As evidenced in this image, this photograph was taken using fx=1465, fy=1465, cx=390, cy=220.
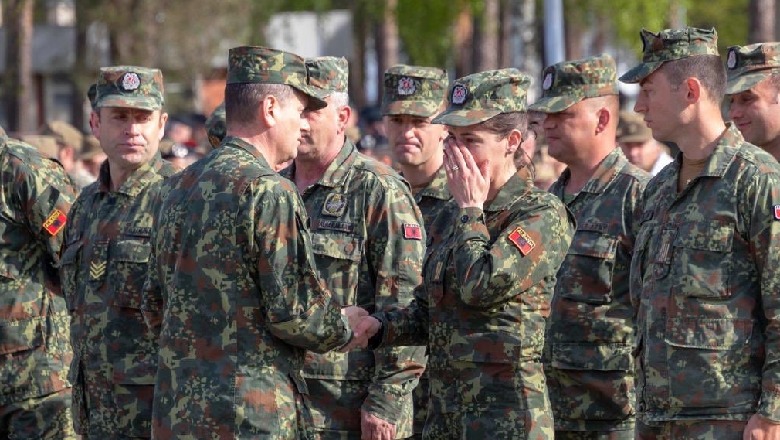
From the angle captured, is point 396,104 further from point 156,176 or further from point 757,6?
point 757,6

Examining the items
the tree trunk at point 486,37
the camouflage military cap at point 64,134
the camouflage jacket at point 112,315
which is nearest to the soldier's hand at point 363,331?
the camouflage jacket at point 112,315

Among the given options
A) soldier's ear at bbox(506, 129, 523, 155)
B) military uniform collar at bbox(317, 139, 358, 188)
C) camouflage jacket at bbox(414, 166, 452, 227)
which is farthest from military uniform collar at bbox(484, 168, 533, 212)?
camouflage jacket at bbox(414, 166, 452, 227)

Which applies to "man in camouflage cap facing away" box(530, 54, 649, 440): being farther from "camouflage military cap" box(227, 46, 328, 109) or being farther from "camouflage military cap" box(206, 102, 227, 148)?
"camouflage military cap" box(206, 102, 227, 148)

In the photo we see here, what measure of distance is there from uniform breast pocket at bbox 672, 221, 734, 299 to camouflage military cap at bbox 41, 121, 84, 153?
31.1 feet

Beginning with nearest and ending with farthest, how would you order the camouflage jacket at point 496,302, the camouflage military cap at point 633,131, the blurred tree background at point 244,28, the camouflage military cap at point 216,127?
the camouflage jacket at point 496,302 → the camouflage military cap at point 216,127 → the camouflage military cap at point 633,131 → the blurred tree background at point 244,28

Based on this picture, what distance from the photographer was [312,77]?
275 inches

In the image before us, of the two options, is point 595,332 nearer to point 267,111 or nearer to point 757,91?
point 757,91

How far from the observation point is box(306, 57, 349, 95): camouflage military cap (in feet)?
23.0

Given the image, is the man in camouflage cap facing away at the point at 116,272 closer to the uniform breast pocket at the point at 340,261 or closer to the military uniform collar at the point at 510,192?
the uniform breast pocket at the point at 340,261

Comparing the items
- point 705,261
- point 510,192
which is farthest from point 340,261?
point 705,261

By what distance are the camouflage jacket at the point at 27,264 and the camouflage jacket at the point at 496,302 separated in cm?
281

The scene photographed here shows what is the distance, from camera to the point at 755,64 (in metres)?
6.99

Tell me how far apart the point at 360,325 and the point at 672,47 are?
1694 millimetres

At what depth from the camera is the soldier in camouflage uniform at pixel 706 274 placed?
18.1 feet
